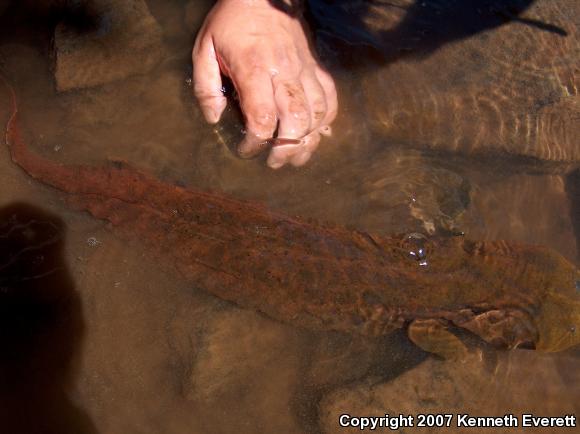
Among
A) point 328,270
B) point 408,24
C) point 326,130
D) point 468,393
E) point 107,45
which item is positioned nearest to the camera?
point 328,270

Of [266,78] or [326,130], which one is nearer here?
[266,78]

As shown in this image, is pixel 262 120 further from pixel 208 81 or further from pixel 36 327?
pixel 36 327

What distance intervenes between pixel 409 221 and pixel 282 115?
1.37m

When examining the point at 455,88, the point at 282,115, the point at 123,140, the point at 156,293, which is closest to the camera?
the point at 282,115

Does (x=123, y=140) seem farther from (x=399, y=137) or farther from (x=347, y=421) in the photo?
(x=347, y=421)

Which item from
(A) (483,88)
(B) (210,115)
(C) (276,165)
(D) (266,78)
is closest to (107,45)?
(B) (210,115)

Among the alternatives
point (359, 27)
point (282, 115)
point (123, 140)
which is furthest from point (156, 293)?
point (359, 27)

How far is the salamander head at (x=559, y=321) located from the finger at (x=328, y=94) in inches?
83.7

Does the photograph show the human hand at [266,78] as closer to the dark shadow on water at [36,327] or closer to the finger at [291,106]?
the finger at [291,106]

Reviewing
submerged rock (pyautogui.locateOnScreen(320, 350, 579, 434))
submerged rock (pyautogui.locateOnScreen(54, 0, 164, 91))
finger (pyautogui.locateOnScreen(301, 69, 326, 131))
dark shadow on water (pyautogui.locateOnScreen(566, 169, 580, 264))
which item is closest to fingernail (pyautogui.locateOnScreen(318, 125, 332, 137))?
finger (pyautogui.locateOnScreen(301, 69, 326, 131))

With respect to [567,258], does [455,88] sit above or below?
above

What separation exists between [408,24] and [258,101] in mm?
2148

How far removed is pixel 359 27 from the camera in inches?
188

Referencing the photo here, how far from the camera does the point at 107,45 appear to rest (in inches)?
178
